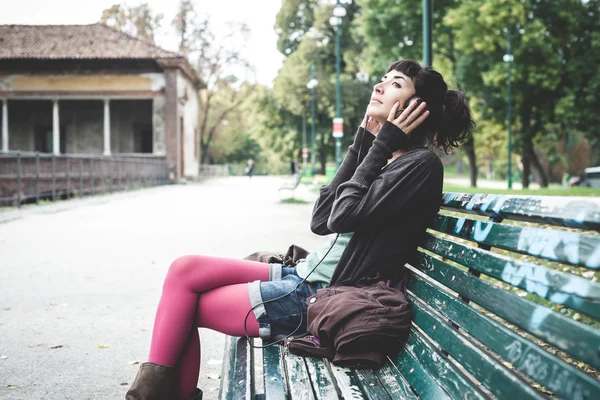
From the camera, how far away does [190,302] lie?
2523 mm

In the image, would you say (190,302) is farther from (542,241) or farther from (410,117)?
(542,241)

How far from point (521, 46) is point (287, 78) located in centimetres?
2433

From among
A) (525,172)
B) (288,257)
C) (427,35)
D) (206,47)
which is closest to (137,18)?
(206,47)

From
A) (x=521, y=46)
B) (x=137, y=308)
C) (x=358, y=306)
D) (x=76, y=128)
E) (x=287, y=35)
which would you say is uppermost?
(x=287, y=35)

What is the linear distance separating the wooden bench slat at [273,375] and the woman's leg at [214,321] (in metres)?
0.15

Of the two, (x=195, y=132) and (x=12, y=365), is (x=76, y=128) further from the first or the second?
Result: (x=12, y=365)

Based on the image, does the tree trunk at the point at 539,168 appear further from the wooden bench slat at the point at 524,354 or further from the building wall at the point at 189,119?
the wooden bench slat at the point at 524,354

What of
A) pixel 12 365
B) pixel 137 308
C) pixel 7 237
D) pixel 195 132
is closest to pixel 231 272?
pixel 12 365

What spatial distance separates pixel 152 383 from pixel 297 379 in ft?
2.02

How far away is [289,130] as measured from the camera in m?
50.0

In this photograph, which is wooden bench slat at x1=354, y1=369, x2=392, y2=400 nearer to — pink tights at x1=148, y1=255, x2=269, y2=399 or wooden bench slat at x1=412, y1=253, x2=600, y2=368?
wooden bench slat at x1=412, y1=253, x2=600, y2=368

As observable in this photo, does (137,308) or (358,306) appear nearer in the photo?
(358,306)

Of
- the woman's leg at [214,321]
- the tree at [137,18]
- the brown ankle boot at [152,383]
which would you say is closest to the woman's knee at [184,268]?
the woman's leg at [214,321]

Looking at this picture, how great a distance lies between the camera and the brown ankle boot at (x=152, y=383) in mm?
2287
